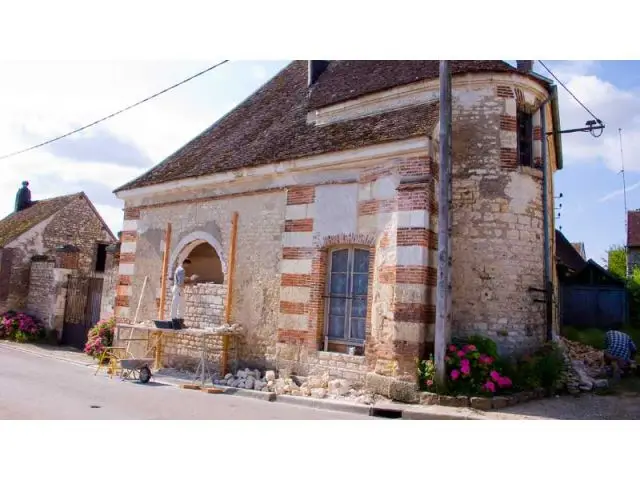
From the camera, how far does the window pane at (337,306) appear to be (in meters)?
9.80

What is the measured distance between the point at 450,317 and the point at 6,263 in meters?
17.6

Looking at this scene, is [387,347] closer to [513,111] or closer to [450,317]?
[450,317]

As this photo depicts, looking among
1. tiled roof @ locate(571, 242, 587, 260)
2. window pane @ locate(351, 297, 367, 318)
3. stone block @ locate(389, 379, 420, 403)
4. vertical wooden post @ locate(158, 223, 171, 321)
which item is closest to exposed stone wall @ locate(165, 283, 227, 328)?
vertical wooden post @ locate(158, 223, 171, 321)

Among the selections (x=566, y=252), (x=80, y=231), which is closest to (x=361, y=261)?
(x=566, y=252)

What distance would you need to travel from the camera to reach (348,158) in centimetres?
964

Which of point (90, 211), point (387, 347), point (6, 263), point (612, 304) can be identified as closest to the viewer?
point (387, 347)

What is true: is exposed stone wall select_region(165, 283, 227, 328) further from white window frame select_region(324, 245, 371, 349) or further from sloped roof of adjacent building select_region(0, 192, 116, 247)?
sloped roof of adjacent building select_region(0, 192, 116, 247)

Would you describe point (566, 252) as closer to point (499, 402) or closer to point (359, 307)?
point (359, 307)

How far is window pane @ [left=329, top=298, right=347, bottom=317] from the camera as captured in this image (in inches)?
386

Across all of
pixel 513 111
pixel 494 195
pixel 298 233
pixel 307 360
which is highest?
pixel 513 111

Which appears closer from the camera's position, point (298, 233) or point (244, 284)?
point (298, 233)

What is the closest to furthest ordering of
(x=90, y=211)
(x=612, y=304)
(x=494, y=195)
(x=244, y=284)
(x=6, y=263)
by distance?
1. (x=494, y=195)
2. (x=244, y=284)
3. (x=612, y=304)
4. (x=6, y=263)
5. (x=90, y=211)

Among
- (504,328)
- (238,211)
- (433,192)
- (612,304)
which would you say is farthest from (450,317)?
(612,304)

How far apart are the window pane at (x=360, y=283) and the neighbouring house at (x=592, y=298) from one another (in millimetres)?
8844
